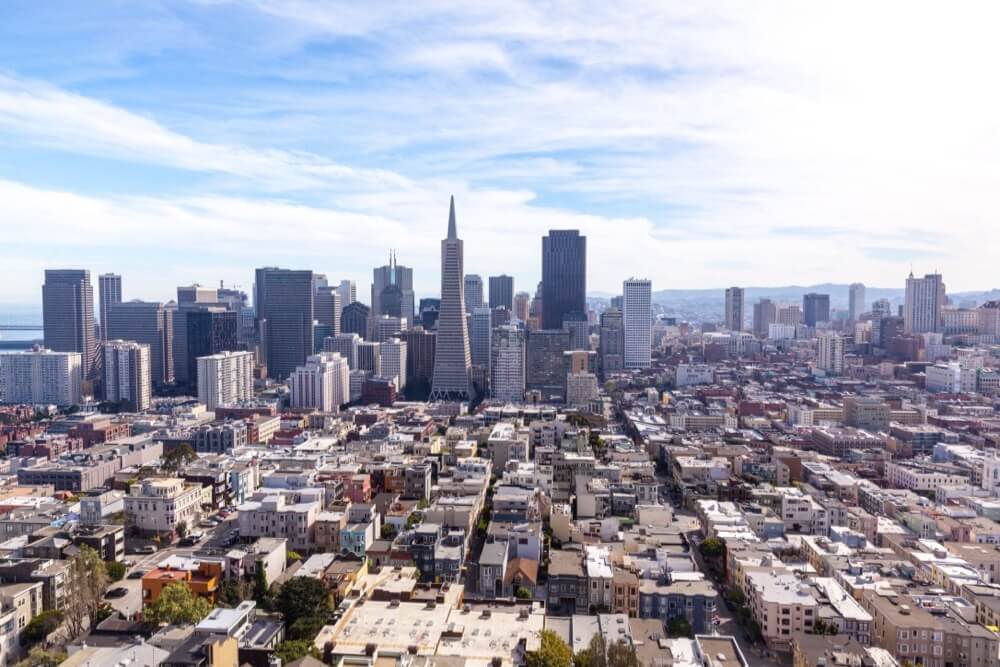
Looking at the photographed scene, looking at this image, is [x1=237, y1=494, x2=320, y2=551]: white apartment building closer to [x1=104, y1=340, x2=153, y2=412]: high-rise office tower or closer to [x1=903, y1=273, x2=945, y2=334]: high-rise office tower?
[x1=104, y1=340, x2=153, y2=412]: high-rise office tower

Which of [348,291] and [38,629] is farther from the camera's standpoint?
[348,291]

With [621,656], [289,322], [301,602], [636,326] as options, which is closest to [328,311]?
[289,322]

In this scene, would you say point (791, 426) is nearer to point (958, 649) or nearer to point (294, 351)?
point (958, 649)

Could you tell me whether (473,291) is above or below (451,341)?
above

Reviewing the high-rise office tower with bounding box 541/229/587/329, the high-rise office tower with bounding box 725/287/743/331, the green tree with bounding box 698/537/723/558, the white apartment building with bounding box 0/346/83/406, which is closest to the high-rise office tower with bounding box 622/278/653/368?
the high-rise office tower with bounding box 541/229/587/329

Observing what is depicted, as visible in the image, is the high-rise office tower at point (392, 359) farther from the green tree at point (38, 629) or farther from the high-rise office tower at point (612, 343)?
the green tree at point (38, 629)

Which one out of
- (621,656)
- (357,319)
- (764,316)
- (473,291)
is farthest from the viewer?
(764,316)

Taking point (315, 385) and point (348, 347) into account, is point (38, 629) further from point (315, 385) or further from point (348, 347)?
point (348, 347)

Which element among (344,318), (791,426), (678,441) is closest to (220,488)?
(678,441)

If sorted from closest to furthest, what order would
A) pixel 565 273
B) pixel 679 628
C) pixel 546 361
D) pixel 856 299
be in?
pixel 679 628 < pixel 546 361 < pixel 565 273 < pixel 856 299
